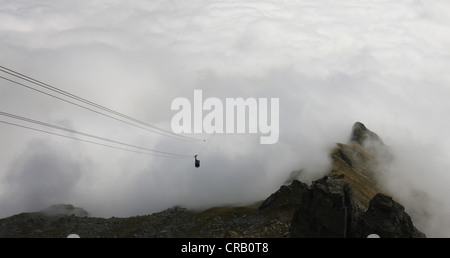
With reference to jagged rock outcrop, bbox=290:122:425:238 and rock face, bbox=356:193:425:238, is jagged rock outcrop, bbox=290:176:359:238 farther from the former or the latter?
rock face, bbox=356:193:425:238

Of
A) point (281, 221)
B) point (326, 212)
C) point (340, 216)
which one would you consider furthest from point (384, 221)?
point (281, 221)

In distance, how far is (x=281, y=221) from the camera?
135 m

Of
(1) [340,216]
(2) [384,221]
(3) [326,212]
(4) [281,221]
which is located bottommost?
(4) [281,221]

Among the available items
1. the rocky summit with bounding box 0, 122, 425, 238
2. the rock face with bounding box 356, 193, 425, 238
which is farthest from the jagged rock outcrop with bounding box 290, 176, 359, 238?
the rock face with bounding box 356, 193, 425, 238

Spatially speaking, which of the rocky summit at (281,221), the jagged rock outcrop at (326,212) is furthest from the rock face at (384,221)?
the jagged rock outcrop at (326,212)

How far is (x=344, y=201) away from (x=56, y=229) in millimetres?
140543

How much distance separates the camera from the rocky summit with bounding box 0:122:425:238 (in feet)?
289

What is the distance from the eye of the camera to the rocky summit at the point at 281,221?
8806 cm

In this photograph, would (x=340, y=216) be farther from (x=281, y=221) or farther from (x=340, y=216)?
(x=281, y=221)

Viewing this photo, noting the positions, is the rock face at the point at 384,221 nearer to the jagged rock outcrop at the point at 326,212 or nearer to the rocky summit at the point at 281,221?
the rocky summit at the point at 281,221
